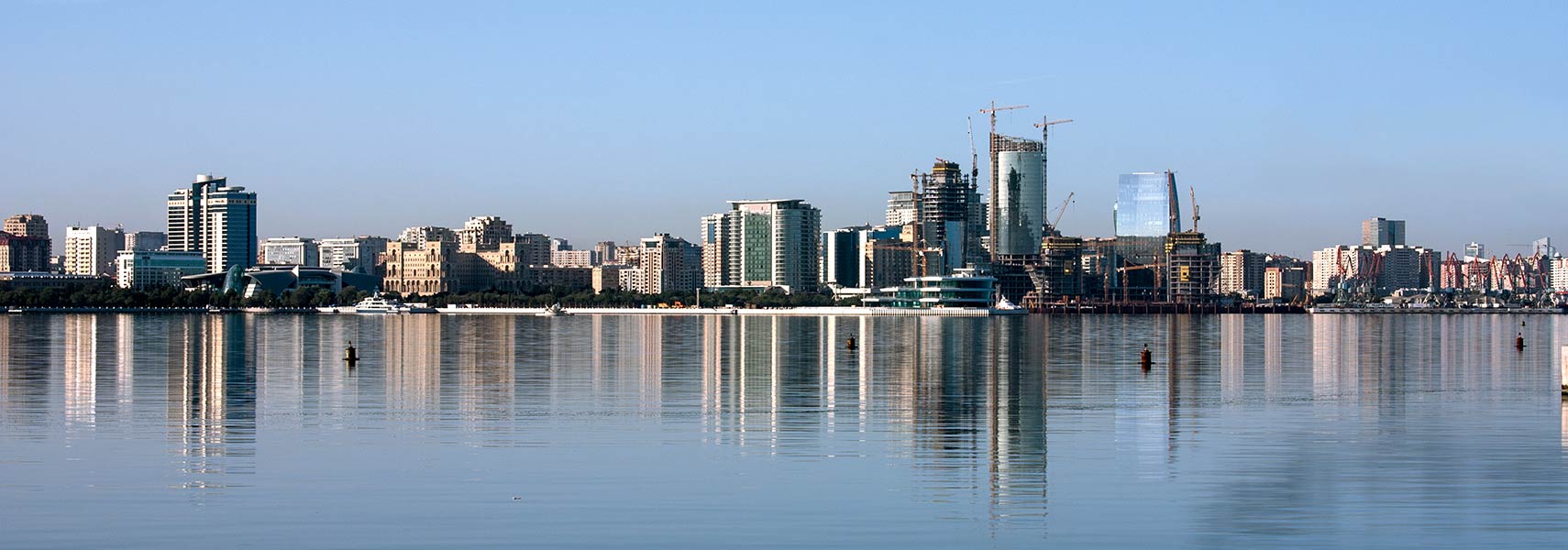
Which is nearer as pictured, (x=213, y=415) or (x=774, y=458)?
(x=774, y=458)

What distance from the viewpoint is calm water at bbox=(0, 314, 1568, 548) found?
79.6ft

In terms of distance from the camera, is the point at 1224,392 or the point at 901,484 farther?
the point at 1224,392

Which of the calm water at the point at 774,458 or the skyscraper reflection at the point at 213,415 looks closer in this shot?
the calm water at the point at 774,458

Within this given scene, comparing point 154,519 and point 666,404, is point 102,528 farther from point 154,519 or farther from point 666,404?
point 666,404

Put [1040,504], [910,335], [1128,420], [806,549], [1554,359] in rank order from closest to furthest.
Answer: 1. [806,549]
2. [1040,504]
3. [1128,420]
4. [1554,359]
5. [910,335]

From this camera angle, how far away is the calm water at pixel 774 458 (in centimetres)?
2425

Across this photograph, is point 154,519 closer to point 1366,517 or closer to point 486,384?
point 1366,517

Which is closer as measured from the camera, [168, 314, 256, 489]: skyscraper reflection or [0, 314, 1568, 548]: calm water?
[0, 314, 1568, 548]: calm water

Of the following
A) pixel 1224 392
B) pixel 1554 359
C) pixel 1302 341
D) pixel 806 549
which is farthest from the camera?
pixel 1302 341

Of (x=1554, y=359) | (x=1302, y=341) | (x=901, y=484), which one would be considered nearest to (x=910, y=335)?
(x=1302, y=341)

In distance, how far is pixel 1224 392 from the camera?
53750mm

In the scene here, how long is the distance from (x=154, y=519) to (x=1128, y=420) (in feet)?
79.3

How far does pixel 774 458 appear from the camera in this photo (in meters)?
33.0

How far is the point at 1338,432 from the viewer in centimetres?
3912
